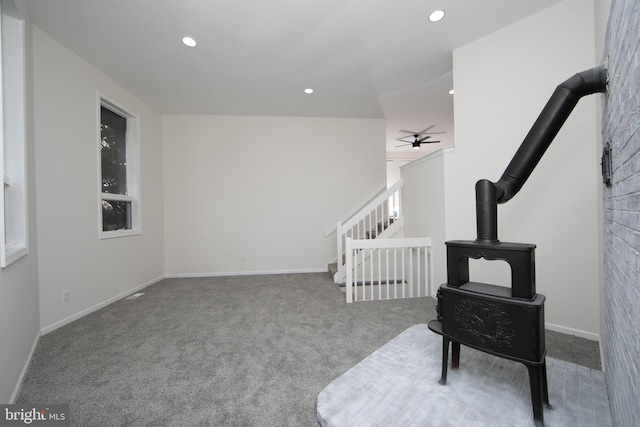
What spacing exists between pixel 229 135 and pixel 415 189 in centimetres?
343

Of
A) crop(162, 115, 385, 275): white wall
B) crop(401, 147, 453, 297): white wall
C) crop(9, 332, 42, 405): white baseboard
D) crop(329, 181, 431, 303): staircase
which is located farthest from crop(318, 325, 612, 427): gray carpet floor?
crop(162, 115, 385, 275): white wall

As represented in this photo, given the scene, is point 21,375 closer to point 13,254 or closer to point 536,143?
point 13,254

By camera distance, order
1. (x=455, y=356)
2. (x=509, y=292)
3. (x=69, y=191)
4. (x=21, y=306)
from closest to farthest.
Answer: (x=509, y=292) < (x=455, y=356) < (x=21, y=306) < (x=69, y=191)

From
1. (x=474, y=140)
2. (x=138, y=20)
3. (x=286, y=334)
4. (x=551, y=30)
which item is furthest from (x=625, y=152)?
(x=138, y=20)

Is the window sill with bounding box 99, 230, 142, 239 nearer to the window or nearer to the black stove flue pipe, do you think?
the window

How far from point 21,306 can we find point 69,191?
1.35 metres

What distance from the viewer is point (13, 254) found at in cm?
172

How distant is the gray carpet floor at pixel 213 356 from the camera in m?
1.46

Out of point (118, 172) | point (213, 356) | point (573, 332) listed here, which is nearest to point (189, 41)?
point (118, 172)

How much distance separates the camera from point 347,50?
9.18 ft

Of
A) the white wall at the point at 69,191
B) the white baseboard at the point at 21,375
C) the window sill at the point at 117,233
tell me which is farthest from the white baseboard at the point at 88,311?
the window sill at the point at 117,233

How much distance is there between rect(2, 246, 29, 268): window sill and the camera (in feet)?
5.19

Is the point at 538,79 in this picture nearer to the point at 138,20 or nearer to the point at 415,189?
the point at 415,189

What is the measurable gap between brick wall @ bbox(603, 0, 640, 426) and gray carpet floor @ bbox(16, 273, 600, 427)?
3.53ft
